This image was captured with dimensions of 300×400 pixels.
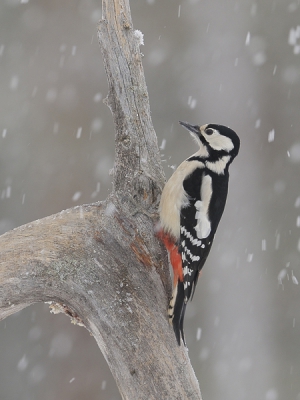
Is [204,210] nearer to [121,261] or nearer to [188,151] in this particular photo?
[121,261]

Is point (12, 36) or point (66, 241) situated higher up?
point (12, 36)

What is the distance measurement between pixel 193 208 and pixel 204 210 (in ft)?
0.19

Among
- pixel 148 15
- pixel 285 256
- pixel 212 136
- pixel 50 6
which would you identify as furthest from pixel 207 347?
pixel 50 6

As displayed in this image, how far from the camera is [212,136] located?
2.56 meters

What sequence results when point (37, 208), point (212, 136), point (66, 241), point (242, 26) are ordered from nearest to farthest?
point (66, 241) → point (212, 136) → point (37, 208) → point (242, 26)

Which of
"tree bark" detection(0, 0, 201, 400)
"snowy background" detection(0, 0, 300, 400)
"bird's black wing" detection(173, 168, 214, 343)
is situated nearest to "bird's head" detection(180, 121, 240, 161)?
"bird's black wing" detection(173, 168, 214, 343)

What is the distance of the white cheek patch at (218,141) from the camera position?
2.53 metres

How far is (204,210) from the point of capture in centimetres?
246

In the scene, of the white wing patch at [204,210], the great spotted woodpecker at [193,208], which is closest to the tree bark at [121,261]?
the great spotted woodpecker at [193,208]

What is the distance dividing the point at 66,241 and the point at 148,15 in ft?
9.93

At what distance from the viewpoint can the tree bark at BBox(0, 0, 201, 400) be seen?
83.8 inches

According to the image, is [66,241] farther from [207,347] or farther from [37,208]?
[207,347]

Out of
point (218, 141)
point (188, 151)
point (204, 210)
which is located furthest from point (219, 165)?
point (188, 151)

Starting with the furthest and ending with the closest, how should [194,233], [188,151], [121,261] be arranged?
[188,151] < [194,233] < [121,261]
